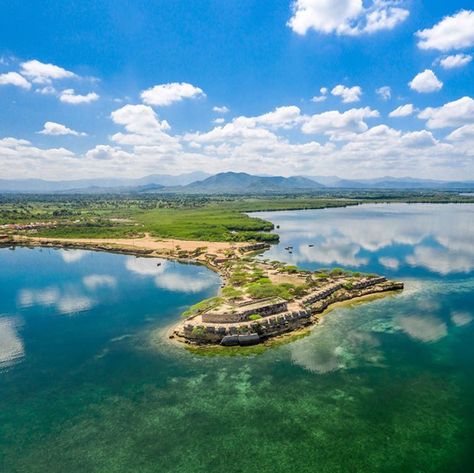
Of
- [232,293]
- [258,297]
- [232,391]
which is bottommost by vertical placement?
[232,391]

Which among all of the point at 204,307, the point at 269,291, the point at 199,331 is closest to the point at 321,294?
the point at 269,291

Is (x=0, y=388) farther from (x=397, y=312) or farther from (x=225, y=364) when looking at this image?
(x=397, y=312)

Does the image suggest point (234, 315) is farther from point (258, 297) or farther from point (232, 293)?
point (232, 293)

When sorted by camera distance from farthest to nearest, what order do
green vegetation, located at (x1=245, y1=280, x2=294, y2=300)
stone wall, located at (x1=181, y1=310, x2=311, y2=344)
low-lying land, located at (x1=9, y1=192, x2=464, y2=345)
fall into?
green vegetation, located at (x1=245, y1=280, x2=294, y2=300) < low-lying land, located at (x1=9, y1=192, x2=464, y2=345) < stone wall, located at (x1=181, y1=310, x2=311, y2=344)

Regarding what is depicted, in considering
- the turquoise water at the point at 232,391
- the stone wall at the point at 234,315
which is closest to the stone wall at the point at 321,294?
the turquoise water at the point at 232,391

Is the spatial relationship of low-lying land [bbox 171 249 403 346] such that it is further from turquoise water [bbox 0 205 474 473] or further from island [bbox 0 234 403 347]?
turquoise water [bbox 0 205 474 473]

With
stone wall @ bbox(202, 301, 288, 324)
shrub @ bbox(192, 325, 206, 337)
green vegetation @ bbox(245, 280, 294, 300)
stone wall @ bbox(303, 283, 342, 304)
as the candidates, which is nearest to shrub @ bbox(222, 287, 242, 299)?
green vegetation @ bbox(245, 280, 294, 300)
